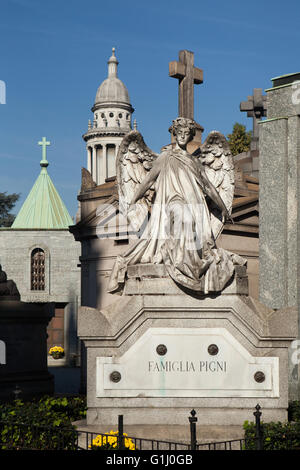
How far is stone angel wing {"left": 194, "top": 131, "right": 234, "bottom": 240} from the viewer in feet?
37.3

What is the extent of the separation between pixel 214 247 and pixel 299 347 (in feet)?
9.74

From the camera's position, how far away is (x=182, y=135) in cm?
1089

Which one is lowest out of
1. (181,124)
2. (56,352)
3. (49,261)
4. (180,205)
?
(56,352)

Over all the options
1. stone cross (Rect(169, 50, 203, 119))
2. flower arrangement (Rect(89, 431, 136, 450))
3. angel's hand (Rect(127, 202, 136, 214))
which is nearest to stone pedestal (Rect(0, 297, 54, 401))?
stone cross (Rect(169, 50, 203, 119))

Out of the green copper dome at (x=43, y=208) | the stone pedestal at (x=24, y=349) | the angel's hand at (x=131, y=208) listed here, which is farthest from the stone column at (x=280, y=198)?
the green copper dome at (x=43, y=208)

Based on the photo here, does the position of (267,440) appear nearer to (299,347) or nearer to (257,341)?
(257,341)

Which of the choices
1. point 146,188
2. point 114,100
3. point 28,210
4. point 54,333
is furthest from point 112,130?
point 146,188

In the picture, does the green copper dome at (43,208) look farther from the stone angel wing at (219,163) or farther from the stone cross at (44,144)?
the stone angel wing at (219,163)

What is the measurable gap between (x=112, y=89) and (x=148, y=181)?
63.5m

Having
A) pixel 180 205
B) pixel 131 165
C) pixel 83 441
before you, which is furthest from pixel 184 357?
pixel 131 165

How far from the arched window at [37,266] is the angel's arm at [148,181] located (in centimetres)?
2729

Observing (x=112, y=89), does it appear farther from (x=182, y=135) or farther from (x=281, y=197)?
(x=182, y=135)

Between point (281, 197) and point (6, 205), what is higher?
point (6, 205)

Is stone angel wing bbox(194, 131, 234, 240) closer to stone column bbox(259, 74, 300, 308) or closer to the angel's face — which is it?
the angel's face
